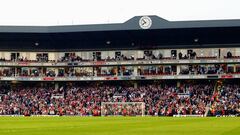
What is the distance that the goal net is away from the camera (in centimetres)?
7812

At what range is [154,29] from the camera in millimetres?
87062

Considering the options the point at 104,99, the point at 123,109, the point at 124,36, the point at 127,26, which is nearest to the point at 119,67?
the point at 124,36

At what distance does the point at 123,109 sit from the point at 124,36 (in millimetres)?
16677

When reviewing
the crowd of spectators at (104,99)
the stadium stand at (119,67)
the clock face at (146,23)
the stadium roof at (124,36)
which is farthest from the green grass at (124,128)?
the stadium roof at (124,36)

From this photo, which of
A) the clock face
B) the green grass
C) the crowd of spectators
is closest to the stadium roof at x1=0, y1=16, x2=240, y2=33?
the clock face

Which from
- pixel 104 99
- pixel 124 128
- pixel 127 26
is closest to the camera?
pixel 124 128

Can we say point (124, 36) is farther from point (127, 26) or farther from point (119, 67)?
point (119, 67)

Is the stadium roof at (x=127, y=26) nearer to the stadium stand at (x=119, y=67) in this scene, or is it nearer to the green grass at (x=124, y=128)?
the stadium stand at (x=119, y=67)

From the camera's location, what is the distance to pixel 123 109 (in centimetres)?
7875

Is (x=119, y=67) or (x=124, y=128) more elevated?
(x=119, y=67)

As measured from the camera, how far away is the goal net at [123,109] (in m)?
78.1

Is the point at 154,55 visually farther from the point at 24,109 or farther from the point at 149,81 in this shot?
the point at 24,109

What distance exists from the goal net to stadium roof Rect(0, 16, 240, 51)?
44.2 ft

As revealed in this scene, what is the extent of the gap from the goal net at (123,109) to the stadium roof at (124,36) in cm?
1348
